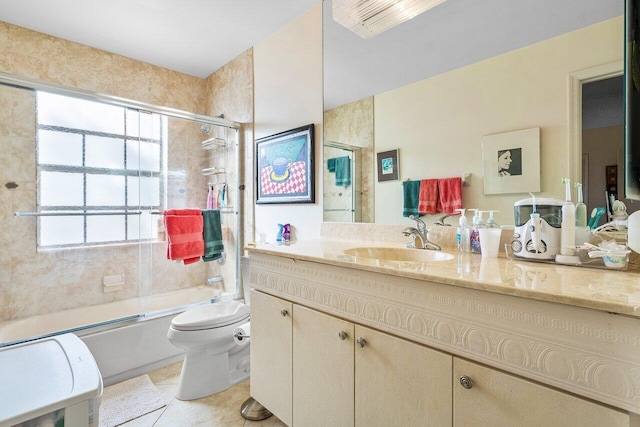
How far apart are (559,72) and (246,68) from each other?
2217mm

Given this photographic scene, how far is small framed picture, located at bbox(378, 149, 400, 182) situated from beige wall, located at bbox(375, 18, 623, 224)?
27 mm

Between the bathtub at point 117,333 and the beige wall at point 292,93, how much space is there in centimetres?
101

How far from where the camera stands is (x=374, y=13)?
1.54 meters

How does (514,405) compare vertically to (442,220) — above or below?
below

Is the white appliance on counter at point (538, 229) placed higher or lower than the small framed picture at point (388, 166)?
lower

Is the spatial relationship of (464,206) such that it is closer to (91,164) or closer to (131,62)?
(91,164)

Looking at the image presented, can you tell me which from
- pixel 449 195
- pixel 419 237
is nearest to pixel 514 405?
pixel 419 237

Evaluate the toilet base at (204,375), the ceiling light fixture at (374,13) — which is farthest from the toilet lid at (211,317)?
the ceiling light fixture at (374,13)

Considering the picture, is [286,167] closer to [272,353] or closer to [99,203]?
[272,353]

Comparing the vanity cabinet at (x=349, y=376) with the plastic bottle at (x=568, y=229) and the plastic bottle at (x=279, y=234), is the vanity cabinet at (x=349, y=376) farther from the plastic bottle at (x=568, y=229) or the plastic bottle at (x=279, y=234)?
the plastic bottle at (x=279, y=234)

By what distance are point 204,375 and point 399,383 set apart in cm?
135

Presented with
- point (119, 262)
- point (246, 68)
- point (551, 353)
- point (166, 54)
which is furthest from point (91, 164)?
point (551, 353)

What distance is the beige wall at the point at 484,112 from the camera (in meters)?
1.08

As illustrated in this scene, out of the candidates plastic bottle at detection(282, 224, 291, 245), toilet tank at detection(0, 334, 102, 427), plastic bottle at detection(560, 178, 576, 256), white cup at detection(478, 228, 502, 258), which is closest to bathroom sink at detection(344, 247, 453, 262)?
white cup at detection(478, 228, 502, 258)
